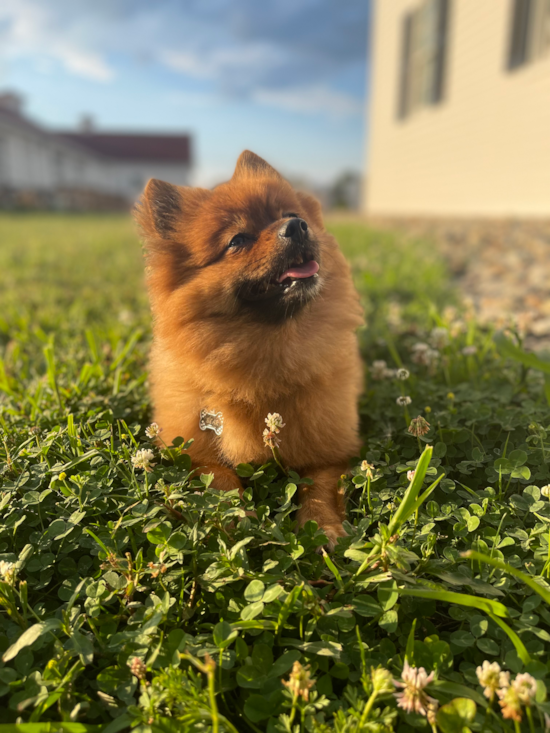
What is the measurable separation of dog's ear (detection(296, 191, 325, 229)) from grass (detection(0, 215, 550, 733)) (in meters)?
0.79

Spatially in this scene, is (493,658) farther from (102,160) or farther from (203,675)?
(102,160)

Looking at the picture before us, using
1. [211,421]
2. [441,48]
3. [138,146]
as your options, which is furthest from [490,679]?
[138,146]

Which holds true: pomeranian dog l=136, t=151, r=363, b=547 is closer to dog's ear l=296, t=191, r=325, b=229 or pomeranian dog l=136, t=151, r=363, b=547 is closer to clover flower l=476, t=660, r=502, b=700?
dog's ear l=296, t=191, r=325, b=229

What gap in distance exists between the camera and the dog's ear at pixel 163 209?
6.95 feet

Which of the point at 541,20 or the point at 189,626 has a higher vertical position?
the point at 541,20

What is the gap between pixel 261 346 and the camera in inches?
78.4

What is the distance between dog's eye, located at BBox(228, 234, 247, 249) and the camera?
6.72 feet

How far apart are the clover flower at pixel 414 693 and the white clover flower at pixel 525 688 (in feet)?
0.58

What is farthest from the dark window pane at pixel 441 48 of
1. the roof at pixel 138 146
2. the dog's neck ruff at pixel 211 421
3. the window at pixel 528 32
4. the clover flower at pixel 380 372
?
the roof at pixel 138 146

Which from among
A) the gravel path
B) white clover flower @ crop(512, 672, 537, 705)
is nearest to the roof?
the gravel path

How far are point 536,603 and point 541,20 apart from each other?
28.7 ft

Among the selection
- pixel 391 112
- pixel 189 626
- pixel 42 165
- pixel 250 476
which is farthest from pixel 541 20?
pixel 42 165

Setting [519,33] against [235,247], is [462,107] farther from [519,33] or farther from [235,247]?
[235,247]

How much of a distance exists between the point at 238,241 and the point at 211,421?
700mm
